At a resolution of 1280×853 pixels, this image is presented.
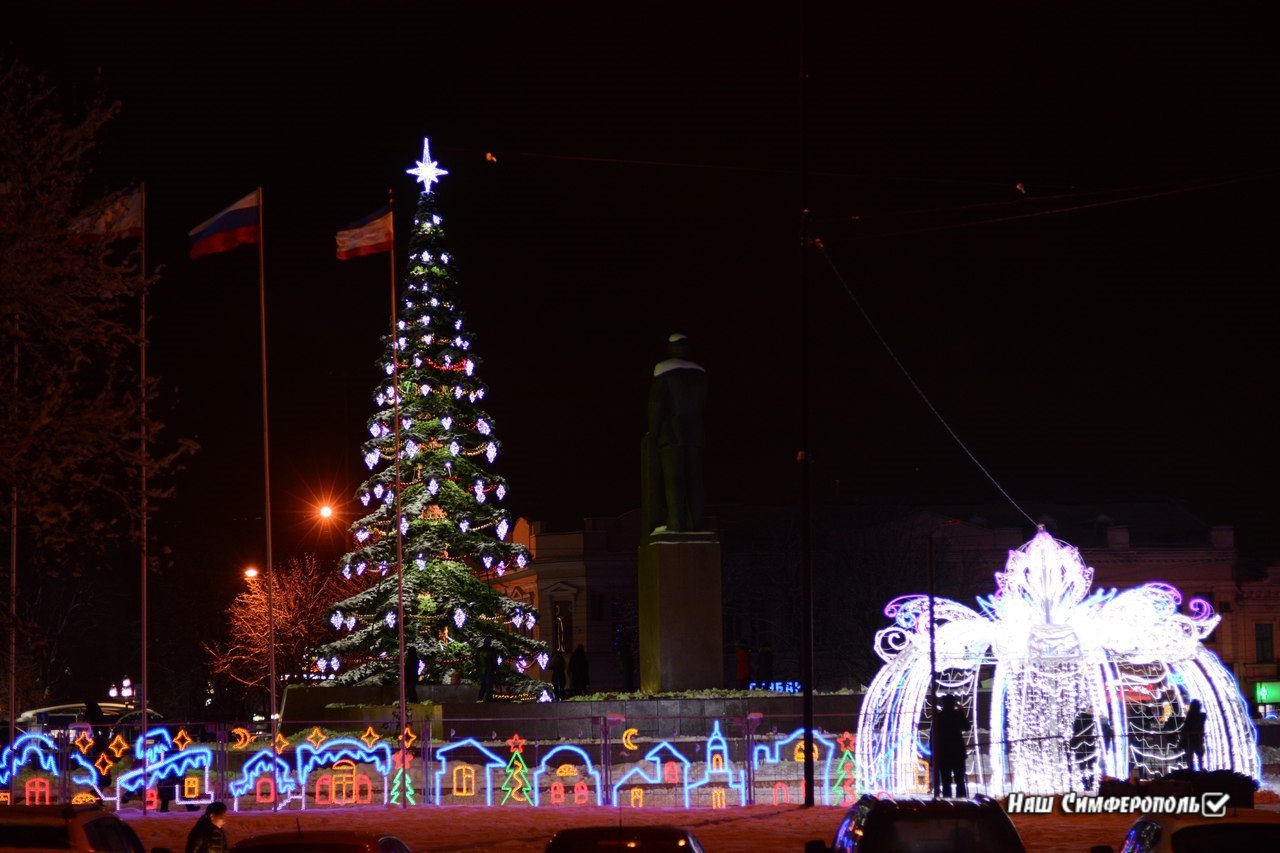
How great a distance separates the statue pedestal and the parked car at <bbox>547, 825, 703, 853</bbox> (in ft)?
70.9

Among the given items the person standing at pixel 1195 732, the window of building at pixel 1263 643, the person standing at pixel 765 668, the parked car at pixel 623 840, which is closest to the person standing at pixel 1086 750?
the person standing at pixel 1195 732

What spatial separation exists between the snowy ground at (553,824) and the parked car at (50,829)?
7.79m

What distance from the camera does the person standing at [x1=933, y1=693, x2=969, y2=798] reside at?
25281 mm

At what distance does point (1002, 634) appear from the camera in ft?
83.2

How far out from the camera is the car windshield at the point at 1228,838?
11203 millimetres

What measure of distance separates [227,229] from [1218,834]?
2224 cm

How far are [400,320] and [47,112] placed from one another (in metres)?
24.1

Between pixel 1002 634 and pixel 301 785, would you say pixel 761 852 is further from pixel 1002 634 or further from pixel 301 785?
pixel 301 785

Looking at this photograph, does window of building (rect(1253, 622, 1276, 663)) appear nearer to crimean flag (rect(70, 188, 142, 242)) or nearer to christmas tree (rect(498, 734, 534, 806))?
christmas tree (rect(498, 734, 534, 806))

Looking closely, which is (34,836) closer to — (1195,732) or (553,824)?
(553,824)

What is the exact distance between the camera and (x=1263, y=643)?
287 ft

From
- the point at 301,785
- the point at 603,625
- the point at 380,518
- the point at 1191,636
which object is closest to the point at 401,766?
the point at 301,785

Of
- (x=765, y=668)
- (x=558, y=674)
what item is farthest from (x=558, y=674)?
A: (x=765, y=668)

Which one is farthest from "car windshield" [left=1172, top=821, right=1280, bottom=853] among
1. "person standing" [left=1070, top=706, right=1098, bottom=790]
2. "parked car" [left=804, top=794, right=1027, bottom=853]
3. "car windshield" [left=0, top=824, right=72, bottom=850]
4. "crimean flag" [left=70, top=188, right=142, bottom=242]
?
"person standing" [left=1070, top=706, right=1098, bottom=790]
